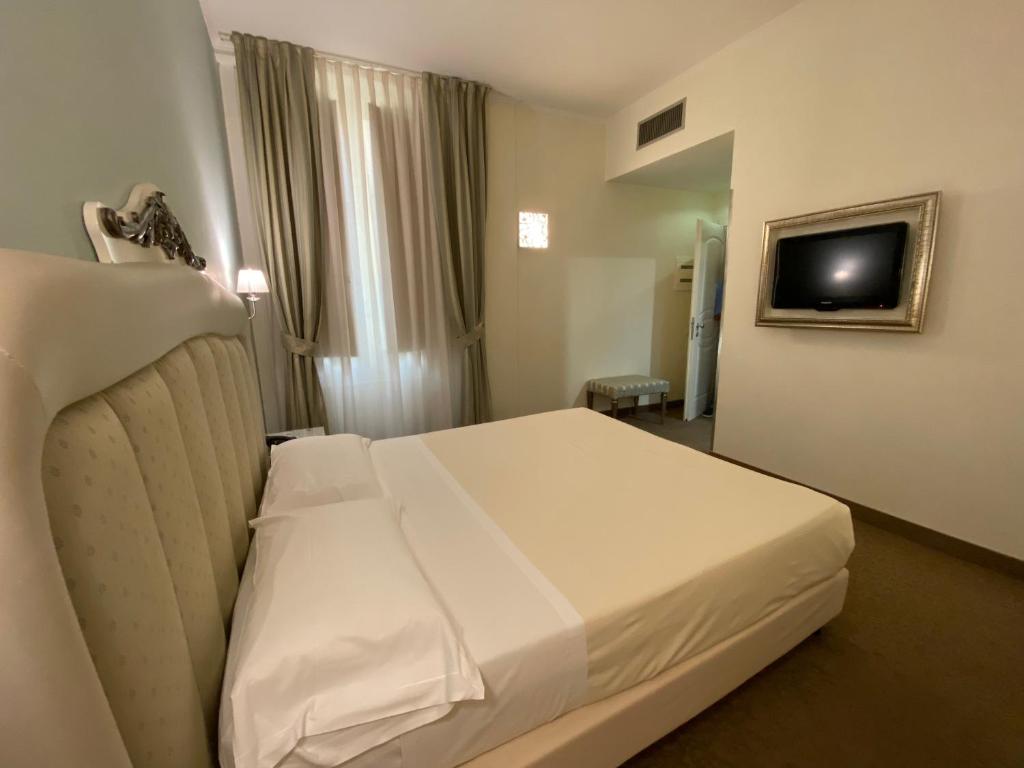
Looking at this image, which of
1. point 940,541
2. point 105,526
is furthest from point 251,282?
point 940,541

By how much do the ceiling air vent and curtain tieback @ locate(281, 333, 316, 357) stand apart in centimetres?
314

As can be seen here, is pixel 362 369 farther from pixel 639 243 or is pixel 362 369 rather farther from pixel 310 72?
pixel 639 243

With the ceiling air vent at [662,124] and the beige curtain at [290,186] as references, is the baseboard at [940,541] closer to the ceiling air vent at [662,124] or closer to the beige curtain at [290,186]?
the ceiling air vent at [662,124]

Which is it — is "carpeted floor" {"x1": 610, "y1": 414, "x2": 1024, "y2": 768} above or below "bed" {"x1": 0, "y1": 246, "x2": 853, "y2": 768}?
below

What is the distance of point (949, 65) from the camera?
1805 millimetres

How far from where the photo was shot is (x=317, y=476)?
143cm

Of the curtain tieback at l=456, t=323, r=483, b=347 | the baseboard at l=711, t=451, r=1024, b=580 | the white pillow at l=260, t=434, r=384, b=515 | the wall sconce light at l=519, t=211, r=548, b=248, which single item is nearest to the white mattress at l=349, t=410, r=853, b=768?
the white pillow at l=260, t=434, r=384, b=515

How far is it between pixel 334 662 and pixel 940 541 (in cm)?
286

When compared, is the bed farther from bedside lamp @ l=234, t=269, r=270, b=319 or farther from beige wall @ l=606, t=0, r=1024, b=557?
beige wall @ l=606, t=0, r=1024, b=557

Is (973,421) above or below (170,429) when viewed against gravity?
below

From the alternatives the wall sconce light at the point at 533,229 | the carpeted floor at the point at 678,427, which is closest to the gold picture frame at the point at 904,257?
the carpeted floor at the point at 678,427

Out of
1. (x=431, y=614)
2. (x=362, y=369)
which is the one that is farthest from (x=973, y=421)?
(x=362, y=369)

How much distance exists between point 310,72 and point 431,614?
10.8 feet

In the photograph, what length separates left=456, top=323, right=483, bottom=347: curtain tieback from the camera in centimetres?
332
